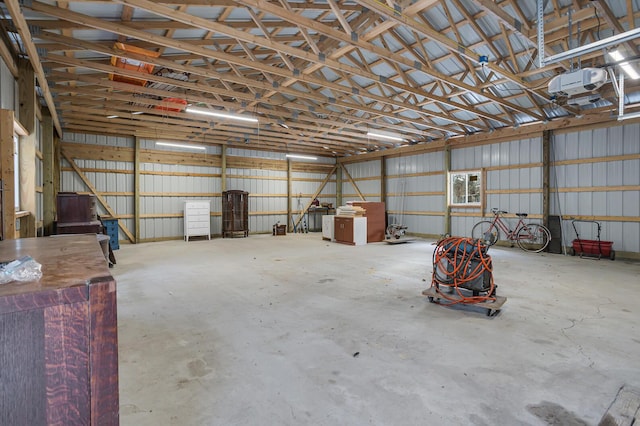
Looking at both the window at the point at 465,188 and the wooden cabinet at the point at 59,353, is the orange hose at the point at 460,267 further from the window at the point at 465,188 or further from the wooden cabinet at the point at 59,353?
the window at the point at 465,188

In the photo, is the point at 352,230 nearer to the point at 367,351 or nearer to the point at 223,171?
the point at 223,171

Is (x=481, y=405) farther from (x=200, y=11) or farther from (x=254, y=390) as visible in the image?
(x=200, y=11)

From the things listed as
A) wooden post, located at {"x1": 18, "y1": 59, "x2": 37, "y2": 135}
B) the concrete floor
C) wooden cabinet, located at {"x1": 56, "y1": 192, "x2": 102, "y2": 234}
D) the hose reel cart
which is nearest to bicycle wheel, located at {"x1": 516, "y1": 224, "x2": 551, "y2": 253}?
the concrete floor

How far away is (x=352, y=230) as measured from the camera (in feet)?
33.7

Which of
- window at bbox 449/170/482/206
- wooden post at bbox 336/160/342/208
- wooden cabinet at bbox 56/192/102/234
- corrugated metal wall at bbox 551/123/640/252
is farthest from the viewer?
wooden post at bbox 336/160/342/208

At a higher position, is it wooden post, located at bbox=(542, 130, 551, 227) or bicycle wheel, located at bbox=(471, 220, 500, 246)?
wooden post, located at bbox=(542, 130, 551, 227)

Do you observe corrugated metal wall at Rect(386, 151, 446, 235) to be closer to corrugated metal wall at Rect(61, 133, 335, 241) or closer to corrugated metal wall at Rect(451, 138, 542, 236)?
corrugated metal wall at Rect(451, 138, 542, 236)

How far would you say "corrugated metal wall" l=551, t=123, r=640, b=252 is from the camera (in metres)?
7.50

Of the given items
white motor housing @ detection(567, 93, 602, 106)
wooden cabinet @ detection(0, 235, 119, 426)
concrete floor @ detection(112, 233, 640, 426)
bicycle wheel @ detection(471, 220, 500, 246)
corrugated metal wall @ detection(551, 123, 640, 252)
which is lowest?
concrete floor @ detection(112, 233, 640, 426)

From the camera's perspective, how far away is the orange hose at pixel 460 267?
13.3ft

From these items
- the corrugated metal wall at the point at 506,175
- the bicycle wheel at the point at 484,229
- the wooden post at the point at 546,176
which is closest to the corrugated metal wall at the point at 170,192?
the corrugated metal wall at the point at 506,175

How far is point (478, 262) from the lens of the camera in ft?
13.6

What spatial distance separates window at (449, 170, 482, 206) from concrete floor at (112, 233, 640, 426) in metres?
5.05

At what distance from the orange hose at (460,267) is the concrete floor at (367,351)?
228 millimetres
